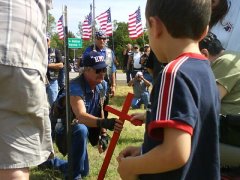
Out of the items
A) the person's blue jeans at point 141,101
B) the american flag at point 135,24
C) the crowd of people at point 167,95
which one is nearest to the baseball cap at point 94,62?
the crowd of people at point 167,95

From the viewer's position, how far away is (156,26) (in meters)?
1.40

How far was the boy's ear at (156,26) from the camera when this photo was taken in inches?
54.8

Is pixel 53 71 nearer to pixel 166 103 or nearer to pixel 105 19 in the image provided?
pixel 166 103

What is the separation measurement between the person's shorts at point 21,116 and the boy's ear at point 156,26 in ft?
2.22

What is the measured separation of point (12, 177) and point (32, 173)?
8.51ft

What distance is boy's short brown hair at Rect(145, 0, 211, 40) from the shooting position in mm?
1347

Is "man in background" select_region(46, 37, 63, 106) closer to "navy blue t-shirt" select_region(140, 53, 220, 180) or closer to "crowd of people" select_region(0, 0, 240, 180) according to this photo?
"crowd of people" select_region(0, 0, 240, 180)

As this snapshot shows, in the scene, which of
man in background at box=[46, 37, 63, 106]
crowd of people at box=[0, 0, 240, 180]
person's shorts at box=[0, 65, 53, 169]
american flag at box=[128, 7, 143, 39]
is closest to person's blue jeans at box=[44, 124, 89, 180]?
crowd of people at box=[0, 0, 240, 180]

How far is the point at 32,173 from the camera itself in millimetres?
4410

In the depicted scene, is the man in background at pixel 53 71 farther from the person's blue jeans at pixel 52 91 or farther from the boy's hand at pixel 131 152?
the boy's hand at pixel 131 152

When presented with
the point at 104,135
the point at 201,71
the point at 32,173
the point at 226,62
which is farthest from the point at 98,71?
the point at 201,71

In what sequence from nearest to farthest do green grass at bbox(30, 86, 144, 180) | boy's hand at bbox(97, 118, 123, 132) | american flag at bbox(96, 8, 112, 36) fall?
boy's hand at bbox(97, 118, 123, 132), green grass at bbox(30, 86, 144, 180), american flag at bbox(96, 8, 112, 36)

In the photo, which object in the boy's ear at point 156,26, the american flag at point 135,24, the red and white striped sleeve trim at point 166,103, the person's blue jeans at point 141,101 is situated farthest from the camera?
the american flag at point 135,24

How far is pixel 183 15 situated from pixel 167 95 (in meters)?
0.27
